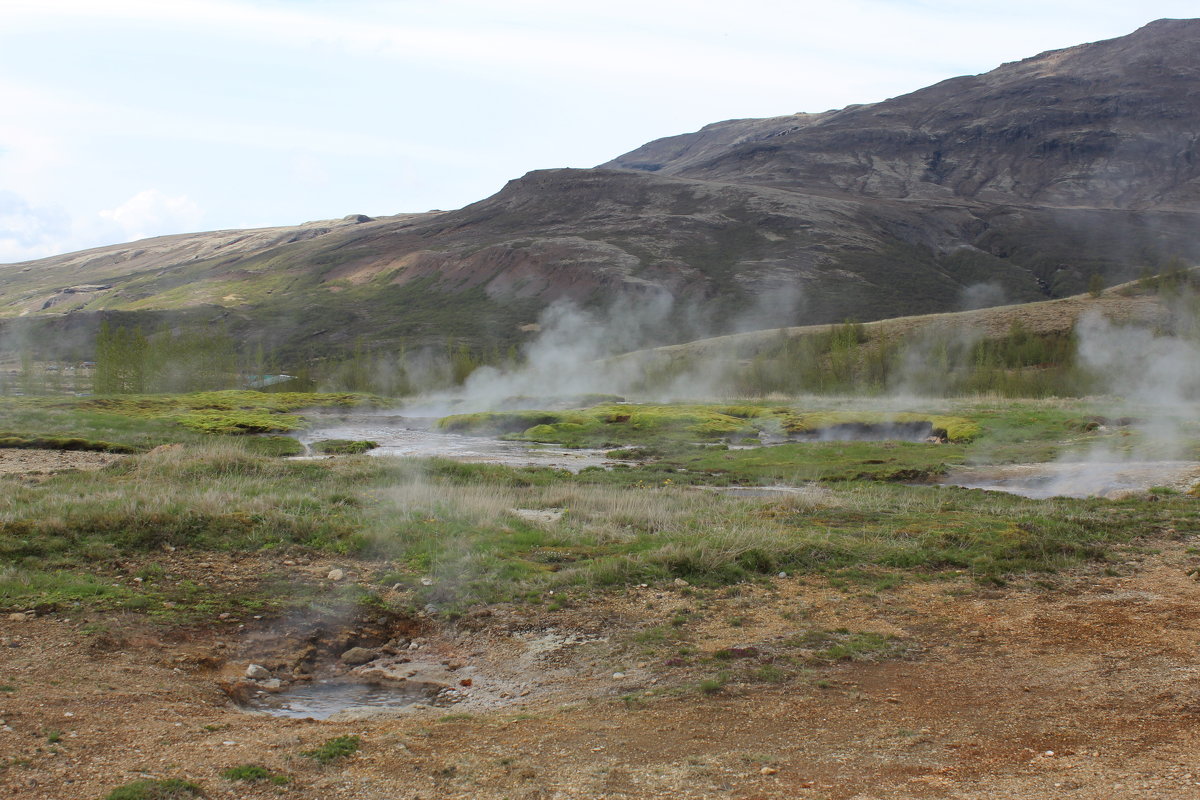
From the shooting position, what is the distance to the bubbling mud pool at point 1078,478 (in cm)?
2392

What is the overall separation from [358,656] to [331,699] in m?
1.07

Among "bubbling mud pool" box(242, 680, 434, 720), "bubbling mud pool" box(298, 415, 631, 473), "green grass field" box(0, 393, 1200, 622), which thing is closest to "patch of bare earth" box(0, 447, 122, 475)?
"green grass field" box(0, 393, 1200, 622)

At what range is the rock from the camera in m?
10.2

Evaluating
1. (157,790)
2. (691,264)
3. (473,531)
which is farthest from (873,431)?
(691,264)

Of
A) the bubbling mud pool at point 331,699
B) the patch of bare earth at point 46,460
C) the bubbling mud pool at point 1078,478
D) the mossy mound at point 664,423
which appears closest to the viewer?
the bubbling mud pool at point 331,699

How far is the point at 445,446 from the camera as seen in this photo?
136 ft

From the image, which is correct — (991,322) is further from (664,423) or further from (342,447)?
(342,447)

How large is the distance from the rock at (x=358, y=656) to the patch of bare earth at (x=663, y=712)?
479 mm

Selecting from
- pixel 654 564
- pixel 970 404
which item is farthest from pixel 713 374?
pixel 654 564

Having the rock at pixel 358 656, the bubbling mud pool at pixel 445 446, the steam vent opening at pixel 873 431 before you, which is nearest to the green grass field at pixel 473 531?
the rock at pixel 358 656

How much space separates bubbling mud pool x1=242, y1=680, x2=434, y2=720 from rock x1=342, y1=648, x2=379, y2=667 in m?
0.49

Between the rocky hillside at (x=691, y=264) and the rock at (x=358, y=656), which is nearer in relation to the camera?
the rock at (x=358, y=656)

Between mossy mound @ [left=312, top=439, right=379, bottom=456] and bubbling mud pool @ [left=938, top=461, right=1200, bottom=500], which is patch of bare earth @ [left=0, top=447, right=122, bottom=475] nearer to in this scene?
mossy mound @ [left=312, top=439, right=379, bottom=456]

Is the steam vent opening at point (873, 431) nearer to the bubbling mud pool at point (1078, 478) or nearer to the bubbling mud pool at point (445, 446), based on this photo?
the bubbling mud pool at point (445, 446)
